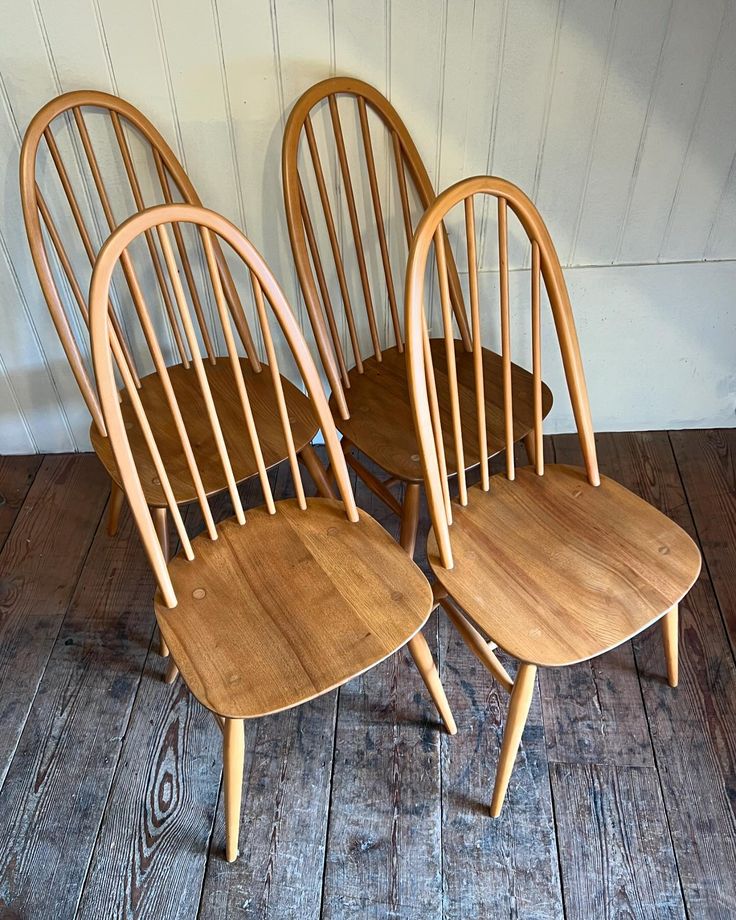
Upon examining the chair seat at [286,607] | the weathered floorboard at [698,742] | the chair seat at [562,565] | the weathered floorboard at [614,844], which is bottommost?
the weathered floorboard at [614,844]

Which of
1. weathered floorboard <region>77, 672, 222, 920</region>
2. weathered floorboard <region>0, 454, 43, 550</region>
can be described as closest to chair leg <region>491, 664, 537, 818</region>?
weathered floorboard <region>77, 672, 222, 920</region>

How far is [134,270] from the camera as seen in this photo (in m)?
1.38

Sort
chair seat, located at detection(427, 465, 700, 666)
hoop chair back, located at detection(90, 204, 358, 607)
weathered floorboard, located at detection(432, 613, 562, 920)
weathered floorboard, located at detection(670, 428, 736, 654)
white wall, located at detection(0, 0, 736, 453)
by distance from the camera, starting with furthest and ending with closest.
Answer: weathered floorboard, located at detection(670, 428, 736, 654) → white wall, located at detection(0, 0, 736, 453) → weathered floorboard, located at detection(432, 613, 562, 920) → chair seat, located at detection(427, 465, 700, 666) → hoop chair back, located at detection(90, 204, 358, 607)

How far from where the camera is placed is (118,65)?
1.37 m

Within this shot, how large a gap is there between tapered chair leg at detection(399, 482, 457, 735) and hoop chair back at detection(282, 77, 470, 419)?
0.21m

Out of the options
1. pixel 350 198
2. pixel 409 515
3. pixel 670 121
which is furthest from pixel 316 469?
pixel 670 121

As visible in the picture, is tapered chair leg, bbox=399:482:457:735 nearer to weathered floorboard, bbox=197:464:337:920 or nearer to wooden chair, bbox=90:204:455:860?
wooden chair, bbox=90:204:455:860

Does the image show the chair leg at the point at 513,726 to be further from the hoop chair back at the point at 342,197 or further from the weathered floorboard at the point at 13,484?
the weathered floorboard at the point at 13,484

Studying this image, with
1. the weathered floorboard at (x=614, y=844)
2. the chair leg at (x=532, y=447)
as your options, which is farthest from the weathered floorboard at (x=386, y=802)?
the chair leg at (x=532, y=447)

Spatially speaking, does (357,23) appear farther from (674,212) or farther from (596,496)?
(596,496)

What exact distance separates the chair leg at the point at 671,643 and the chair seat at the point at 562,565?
112mm

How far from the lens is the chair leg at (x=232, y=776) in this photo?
1.12 metres

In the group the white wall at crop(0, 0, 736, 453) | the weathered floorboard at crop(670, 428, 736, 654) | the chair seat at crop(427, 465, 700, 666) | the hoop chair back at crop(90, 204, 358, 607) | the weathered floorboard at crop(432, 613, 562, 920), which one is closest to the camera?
the hoop chair back at crop(90, 204, 358, 607)

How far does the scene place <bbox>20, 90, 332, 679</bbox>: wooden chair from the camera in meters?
1.34
